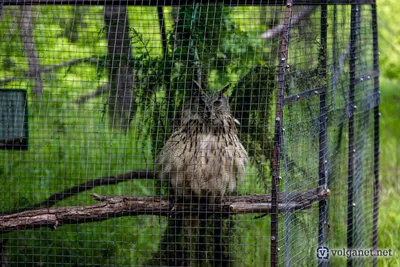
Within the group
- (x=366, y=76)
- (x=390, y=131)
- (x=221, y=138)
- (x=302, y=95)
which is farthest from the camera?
(x=390, y=131)

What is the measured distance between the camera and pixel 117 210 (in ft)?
12.2

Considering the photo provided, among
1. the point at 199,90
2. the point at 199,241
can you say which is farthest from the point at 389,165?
the point at 199,90

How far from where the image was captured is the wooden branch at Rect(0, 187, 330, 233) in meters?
3.64

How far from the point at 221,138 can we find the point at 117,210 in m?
0.77

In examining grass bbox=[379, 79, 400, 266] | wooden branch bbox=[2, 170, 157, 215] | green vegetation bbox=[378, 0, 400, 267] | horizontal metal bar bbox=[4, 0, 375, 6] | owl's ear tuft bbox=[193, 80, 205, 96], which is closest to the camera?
horizontal metal bar bbox=[4, 0, 375, 6]

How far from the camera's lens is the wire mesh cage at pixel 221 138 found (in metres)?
3.61

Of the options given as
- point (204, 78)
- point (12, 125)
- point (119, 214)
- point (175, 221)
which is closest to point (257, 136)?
point (204, 78)

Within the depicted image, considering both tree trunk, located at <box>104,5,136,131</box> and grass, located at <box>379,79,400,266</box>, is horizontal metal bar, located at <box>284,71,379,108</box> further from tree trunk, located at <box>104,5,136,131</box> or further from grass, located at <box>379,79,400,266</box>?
grass, located at <box>379,79,400,266</box>

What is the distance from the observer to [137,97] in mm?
4281

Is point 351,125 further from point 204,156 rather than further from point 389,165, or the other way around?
point 389,165

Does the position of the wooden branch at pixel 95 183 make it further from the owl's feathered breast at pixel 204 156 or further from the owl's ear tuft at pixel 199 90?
the owl's ear tuft at pixel 199 90

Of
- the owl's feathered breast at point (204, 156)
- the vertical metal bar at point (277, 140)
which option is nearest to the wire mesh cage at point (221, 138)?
the owl's feathered breast at point (204, 156)

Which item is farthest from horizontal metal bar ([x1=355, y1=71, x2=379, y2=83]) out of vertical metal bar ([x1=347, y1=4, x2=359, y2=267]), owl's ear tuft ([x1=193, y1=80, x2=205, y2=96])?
owl's ear tuft ([x1=193, y1=80, x2=205, y2=96])

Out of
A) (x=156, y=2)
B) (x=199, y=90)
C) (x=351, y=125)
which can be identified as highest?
(x=156, y=2)
